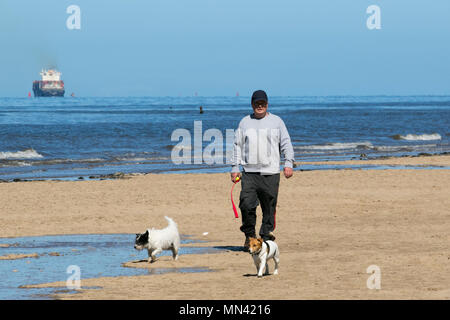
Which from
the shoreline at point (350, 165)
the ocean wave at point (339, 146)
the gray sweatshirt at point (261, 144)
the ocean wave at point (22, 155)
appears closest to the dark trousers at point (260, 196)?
the gray sweatshirt at point (261, 144)

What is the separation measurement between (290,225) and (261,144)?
4.27m

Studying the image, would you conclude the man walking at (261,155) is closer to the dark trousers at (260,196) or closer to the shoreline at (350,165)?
the dark trousers at (260,196)

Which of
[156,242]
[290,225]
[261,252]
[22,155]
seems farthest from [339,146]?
[261,252]

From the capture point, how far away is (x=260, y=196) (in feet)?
31.7

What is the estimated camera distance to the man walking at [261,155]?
9.27 m

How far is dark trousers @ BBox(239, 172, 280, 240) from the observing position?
9500mm

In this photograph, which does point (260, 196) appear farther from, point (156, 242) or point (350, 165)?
point (350, 165)

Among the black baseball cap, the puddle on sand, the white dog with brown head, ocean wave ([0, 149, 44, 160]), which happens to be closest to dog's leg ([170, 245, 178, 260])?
the white dog with brown head

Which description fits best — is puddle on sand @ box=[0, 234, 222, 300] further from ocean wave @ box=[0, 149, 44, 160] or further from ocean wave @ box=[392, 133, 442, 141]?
ocean wave @ box=[392, 133, 442, 141]

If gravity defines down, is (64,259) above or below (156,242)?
below

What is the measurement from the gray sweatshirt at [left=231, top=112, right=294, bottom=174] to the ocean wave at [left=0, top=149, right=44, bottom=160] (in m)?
26.2

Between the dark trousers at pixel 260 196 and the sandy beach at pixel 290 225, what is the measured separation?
1.75ft
